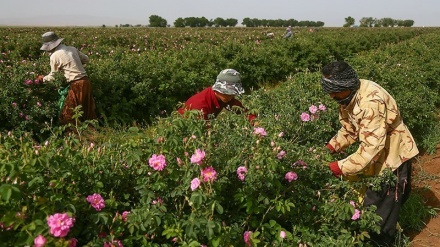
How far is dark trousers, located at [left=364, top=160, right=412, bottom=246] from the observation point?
3.07 meters

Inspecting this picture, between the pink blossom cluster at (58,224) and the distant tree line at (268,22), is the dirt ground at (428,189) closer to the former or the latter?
the pink blossom cluster at (58,224)

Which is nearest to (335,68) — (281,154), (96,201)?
(281,154)

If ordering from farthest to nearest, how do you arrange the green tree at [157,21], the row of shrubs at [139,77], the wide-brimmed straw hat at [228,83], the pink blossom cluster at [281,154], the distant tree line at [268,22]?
the distant tree line at [268,22] < the green tree at [157,21] < the row of shrubs at [139,77] < the wide-brimmed straw hat at [228,83] < the pink blossom cluster at [281,154]

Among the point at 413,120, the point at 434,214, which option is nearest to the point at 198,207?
the point at 434,214

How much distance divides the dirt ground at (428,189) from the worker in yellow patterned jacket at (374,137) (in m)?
0.58

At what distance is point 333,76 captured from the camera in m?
2.82

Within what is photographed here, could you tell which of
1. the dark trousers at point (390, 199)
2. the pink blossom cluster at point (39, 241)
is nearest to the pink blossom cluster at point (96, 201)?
the pink blossom cluster at point (39, 241)

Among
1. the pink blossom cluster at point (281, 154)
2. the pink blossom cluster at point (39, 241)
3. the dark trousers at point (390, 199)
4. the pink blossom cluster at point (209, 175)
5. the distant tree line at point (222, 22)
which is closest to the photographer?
the pink blossom cluster at point (39, 241)

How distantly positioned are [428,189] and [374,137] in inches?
88.8

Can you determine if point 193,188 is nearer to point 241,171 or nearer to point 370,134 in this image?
point 241,171

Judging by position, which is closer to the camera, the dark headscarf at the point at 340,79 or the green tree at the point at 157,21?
the dark headscarf at the point at 340,79

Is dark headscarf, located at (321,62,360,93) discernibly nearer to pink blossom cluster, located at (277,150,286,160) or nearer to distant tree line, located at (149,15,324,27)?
pink blossom cluster, located at (277,150,286,160)

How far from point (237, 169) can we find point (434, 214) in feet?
9.15

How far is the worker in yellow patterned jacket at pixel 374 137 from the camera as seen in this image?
2.73 meters
